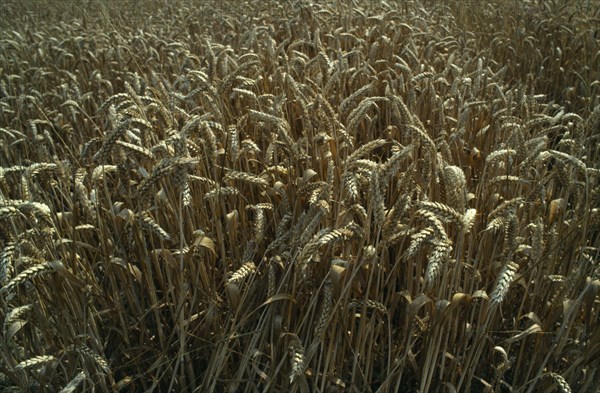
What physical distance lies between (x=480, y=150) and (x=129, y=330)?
1725 mm

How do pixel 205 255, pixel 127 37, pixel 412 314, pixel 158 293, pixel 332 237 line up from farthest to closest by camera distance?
pixel 127 37 → pixel 158 293 → pixel 205 255 → pixel 412 314 → pixel 332 237

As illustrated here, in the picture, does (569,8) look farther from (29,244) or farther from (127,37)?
(29,244)

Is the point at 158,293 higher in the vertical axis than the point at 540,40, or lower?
lower

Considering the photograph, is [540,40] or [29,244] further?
[540,40]

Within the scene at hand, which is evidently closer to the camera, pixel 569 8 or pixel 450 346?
pixel 450 346

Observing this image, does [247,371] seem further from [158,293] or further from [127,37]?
[127,37]

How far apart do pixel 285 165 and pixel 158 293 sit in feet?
2.31

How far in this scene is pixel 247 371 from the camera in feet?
5.60

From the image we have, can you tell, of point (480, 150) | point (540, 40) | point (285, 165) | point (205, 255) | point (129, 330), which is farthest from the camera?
point (540, 40)

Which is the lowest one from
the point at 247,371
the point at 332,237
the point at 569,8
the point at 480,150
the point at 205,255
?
the point at 247,371

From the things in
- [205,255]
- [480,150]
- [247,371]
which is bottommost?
[247,371]

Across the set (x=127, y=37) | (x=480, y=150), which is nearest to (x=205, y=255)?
(x=480, y=150)

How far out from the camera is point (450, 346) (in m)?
1.70

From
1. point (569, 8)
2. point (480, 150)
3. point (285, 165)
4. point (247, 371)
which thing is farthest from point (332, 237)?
point (569, 8)
